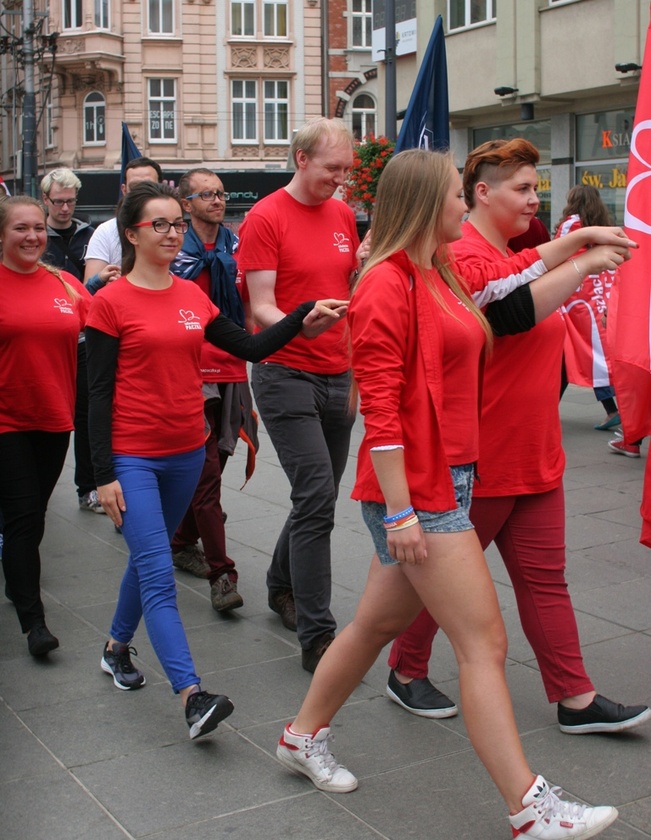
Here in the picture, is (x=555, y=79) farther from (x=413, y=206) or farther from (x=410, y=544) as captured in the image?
(x=410, y=544)

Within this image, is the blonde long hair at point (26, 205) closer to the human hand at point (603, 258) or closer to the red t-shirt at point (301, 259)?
the red t-shirt at point (301, 259)

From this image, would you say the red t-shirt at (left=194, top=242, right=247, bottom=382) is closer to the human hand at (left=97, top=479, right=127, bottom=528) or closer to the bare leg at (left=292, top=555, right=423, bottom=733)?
the human hand at (left=97, top=479, right=127, bottom=528)

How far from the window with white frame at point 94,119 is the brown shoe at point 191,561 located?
4465cm

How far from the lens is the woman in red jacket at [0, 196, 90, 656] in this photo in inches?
199

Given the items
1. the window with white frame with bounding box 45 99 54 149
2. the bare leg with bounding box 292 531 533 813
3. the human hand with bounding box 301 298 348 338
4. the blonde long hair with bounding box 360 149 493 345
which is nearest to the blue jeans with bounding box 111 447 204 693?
the human hand with bounding box 301 298 348 338

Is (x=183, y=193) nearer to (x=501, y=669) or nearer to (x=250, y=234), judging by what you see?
(x=250, y=234)

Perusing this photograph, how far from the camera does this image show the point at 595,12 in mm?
19391

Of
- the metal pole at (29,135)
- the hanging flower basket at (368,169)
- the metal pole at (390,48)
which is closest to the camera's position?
the hanging flower basket at (368,169)

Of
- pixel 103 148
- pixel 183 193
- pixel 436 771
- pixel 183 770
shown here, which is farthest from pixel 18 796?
pixel 103 148

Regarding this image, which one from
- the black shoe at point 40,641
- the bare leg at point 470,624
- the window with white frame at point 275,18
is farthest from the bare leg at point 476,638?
the window with white frame at point 275,18

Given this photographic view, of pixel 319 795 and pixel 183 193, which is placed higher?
pixel 183 193

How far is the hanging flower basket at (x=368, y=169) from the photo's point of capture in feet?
54.9

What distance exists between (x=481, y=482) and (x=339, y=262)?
1.43m

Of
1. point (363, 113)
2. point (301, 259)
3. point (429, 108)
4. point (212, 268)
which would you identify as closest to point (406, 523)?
point (301, 259)
